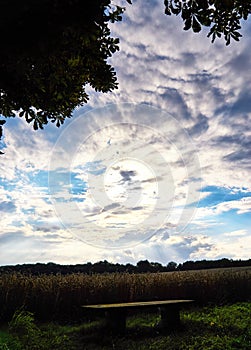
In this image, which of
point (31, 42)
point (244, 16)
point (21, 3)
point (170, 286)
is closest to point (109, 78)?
point (244, 16)

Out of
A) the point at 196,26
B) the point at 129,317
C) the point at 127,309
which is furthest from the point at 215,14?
→ the point at 129,317

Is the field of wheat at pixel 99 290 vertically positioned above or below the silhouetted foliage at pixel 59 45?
below

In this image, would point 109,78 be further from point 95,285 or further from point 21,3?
point 95,285

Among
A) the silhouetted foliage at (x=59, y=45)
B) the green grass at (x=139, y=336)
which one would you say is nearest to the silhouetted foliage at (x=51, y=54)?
the silhouetted foliage at (x=59, y=45)

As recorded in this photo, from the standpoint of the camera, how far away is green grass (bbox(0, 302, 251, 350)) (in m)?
6.98

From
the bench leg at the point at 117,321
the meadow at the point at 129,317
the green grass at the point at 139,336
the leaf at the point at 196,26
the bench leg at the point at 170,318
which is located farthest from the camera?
the bench leg at the point at 170,318

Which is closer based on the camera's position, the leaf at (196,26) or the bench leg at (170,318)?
the leaf at (196,26)

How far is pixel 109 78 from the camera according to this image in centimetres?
504

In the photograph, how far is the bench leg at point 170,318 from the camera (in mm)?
8469

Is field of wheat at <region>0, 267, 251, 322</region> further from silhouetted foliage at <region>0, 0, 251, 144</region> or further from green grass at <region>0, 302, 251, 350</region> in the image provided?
silhouetted foliage at <region>0, 0, 251, 144</region>

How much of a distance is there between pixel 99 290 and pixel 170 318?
360 cm

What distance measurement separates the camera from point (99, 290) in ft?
38.3

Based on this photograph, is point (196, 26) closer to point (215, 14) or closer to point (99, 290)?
point (215, 14)

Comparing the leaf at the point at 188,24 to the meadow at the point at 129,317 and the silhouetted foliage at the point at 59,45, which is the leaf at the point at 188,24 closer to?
the silhouetted foliage at the point at 59,45
